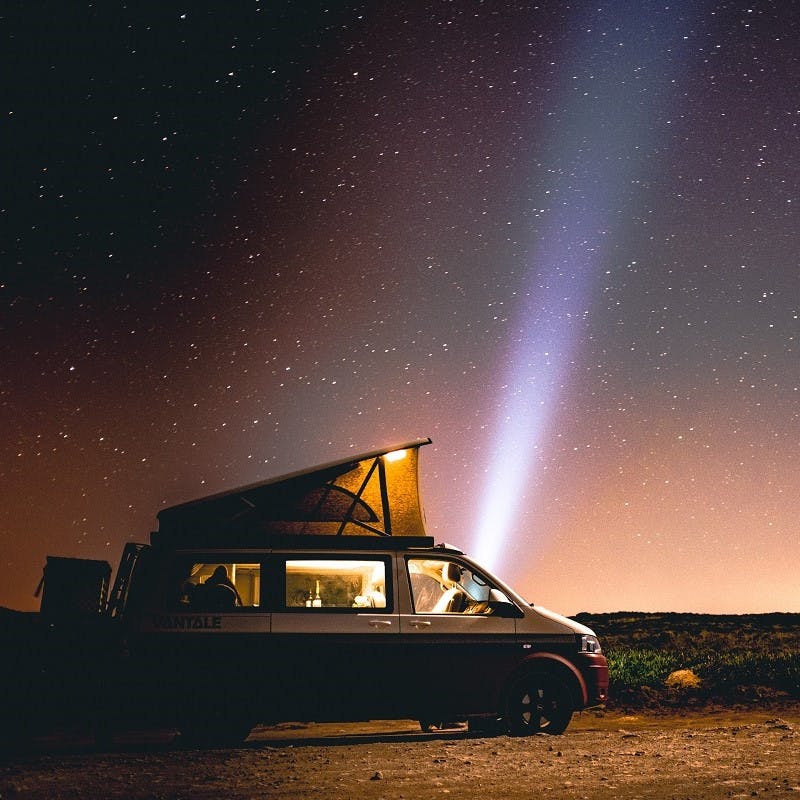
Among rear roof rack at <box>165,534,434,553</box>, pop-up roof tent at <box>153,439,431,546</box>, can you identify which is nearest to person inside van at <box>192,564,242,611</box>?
rear roof rack at <box>165,534,434,553</box>

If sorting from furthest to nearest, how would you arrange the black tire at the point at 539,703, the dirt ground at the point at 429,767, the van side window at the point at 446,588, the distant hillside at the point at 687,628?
the distant hillside at the point at 687,628 → the van side window at the point at 446,588 → the black tire at the point at 539,703 → the dirt ground at the point at 429,767

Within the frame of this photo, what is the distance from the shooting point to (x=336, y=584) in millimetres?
9664

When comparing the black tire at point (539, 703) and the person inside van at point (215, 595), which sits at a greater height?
the person inside van at point (215, 595)

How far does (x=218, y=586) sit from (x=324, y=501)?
2118 mm

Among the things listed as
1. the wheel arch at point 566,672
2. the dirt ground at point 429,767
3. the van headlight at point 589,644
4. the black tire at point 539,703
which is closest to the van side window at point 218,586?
the dirt ground at point 429,767

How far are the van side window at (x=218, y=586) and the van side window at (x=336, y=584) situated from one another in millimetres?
345

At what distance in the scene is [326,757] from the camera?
829 cm

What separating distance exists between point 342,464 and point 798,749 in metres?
5.27

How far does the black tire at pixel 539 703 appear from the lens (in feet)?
31.8

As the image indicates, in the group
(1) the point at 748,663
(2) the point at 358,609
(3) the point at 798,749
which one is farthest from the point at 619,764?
(1) the point at 748,663

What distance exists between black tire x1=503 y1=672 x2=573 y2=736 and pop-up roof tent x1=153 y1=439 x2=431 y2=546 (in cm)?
242

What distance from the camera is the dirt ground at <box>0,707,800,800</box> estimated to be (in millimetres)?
6492

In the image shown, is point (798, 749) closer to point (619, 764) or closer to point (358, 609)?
point (619, 764)

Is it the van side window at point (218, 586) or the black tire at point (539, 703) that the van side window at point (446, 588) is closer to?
the black tire at point (539, 703)
